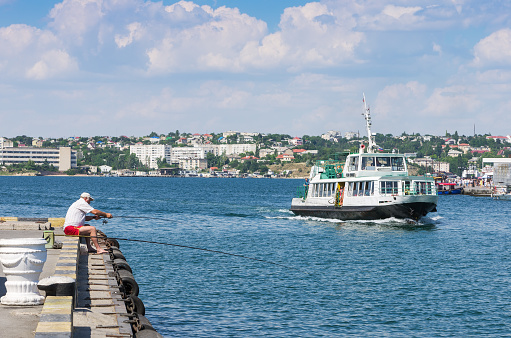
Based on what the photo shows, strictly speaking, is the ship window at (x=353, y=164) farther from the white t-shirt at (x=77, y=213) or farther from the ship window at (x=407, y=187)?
the white t-shirt at (x=77, y=213)

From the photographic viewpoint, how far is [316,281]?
2662 centimetres

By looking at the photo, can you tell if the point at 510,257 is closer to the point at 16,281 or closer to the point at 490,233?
the point at 490,233

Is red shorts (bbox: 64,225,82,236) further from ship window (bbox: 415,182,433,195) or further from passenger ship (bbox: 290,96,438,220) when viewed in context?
ship window (bbox: 415,182,433,195)

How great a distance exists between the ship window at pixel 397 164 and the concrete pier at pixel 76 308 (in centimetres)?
3481

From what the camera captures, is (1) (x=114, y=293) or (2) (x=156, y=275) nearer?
(1) (x=114, y=293)

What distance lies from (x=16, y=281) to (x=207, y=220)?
46.6 meters

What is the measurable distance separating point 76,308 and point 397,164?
41.8 metres

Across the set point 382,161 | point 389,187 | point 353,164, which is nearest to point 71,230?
point 389,187

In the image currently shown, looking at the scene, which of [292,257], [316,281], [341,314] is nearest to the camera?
[341,314]

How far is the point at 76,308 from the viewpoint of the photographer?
42.1ft

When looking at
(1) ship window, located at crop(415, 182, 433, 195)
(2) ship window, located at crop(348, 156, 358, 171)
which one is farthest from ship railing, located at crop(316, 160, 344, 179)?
(1) ship window, located at crop(415, 182, 433, 195)

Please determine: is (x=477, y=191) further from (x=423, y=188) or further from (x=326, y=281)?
(x=326, y=281)

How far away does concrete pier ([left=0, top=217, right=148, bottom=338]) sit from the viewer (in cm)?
1011

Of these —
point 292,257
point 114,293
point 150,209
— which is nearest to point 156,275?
point 292,257
